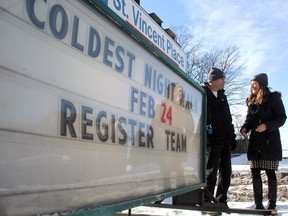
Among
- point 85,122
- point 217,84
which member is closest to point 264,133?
point 217,84

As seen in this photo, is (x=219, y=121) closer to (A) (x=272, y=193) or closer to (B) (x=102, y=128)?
(A) (x=272, y=193)

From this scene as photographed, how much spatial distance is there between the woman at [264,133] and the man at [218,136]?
30 cm

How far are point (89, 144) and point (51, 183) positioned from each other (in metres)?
0.32

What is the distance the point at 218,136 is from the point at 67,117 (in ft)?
10.4

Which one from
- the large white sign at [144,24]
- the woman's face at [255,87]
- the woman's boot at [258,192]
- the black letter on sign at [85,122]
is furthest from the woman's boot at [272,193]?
the black letter on sign at [85,122]

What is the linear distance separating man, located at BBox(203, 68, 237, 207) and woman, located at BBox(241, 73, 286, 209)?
0.30 m

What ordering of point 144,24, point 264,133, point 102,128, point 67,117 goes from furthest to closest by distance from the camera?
point 264,133, point 144,24, point 102,128, point 67,117

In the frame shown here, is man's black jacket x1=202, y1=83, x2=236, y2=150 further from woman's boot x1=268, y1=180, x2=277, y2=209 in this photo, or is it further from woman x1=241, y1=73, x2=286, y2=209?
woman's boot x1=268, y1=180, x2=277, y2=209

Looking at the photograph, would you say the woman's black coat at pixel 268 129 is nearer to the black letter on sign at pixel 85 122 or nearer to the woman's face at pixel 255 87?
the woman's face at pixel 255 87

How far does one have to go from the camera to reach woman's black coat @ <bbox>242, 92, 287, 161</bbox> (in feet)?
15.3

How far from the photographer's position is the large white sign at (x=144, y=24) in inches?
130

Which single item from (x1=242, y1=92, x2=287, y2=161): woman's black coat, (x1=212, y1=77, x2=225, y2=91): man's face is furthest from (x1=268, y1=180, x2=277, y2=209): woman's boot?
(x1=212, y1=77, x2=225, y2=91): man's face

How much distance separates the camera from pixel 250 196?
6.40m

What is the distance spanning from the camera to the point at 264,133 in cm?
475
